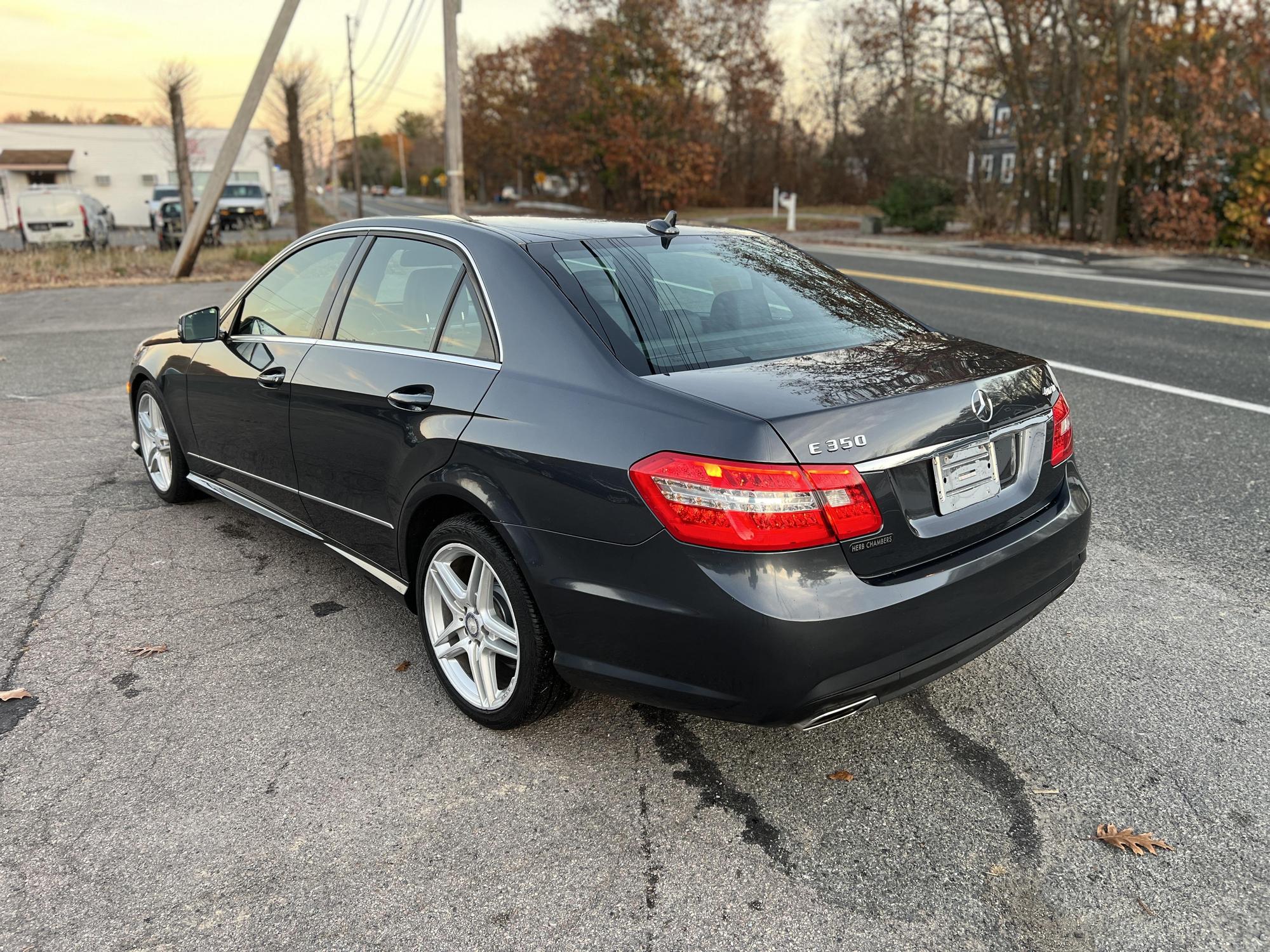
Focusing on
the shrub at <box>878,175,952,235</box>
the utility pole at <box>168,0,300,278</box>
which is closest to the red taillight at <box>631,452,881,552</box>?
the utility pole at <box>168,0,300,278</box>

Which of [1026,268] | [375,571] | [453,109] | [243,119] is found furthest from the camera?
[453,109]

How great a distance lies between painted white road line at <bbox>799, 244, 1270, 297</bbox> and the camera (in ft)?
46.3

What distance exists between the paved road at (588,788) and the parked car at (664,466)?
354 millimetres

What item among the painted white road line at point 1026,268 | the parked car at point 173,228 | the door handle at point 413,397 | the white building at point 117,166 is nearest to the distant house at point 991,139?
the painted white road line at point 1026,268

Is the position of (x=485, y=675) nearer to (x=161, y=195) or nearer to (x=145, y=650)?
(x=145, y=650)

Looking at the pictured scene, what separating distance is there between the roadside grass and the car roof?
13.7m

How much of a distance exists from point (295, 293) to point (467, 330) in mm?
1346

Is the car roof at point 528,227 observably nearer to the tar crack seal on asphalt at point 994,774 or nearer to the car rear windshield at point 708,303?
the car rear windshield at point 708,303

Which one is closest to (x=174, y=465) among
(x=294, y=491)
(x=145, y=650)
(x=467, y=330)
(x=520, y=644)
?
(x=294, y=491)

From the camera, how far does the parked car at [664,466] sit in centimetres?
244

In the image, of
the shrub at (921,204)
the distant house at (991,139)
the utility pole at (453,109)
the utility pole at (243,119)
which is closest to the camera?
the utility pole at (243,119)

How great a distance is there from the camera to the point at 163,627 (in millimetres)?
3963

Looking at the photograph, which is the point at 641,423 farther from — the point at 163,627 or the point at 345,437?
the point at 163,627

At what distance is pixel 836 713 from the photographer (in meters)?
2.53
